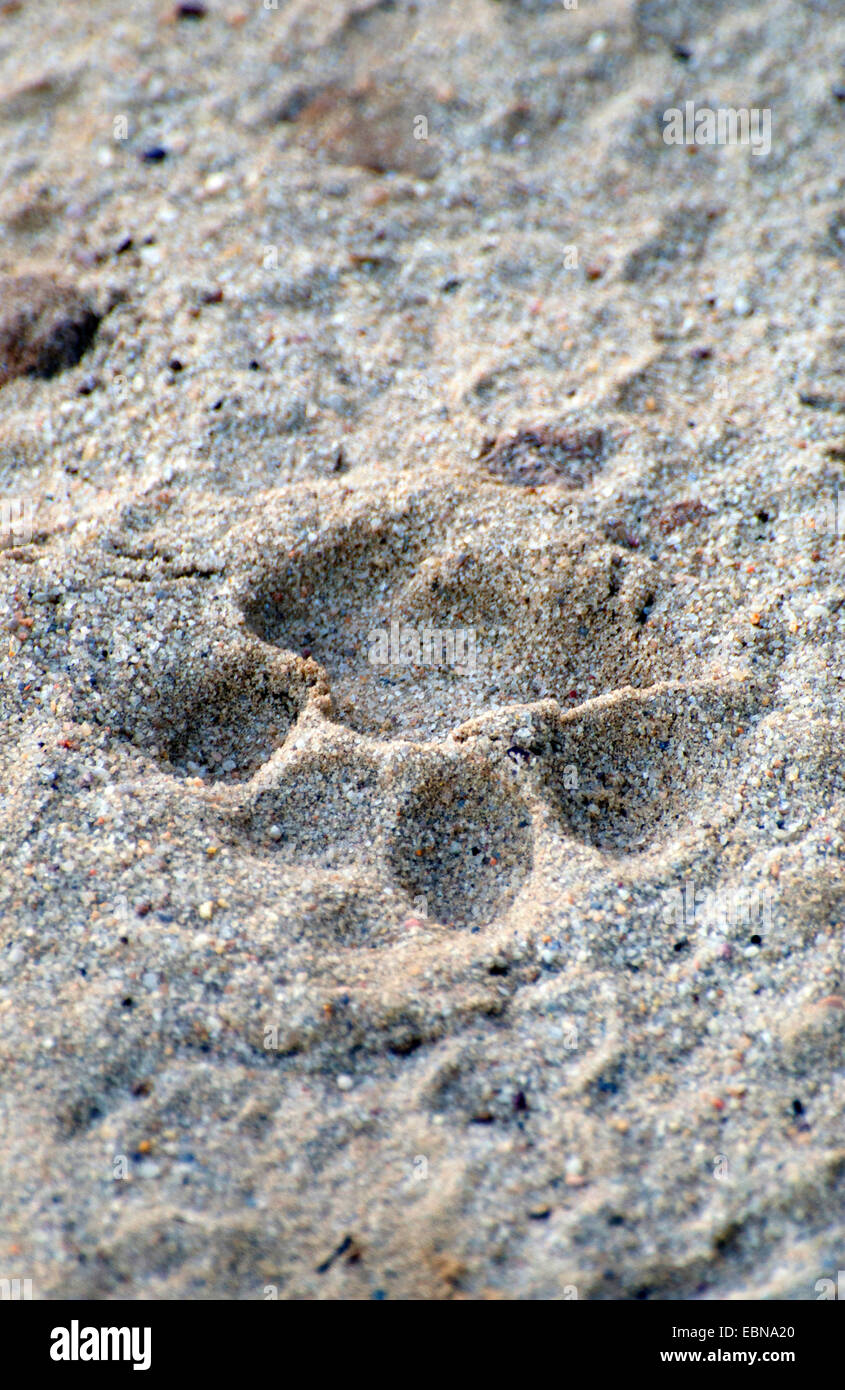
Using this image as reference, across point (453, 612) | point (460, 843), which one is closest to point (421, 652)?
point (453, 612)

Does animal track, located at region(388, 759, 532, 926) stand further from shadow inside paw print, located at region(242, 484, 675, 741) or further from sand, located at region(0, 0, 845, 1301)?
shadow inside paw print, located at region(242, 484, 675, 741)

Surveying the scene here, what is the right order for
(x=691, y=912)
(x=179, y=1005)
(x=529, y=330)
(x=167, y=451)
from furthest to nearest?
1. (x=529, y=330)
2. (x=167, y=451)
3. (x=691, y=912)
4. (x=179, y=1005)

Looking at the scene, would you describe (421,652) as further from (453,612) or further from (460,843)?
(460,843)

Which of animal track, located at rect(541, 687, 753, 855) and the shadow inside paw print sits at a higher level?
the shadow inside paw print

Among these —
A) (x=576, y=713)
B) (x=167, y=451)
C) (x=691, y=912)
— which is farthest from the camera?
(x=167, y=451)

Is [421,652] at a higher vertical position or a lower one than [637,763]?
higher

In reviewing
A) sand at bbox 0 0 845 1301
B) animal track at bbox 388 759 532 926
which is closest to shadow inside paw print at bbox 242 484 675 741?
sand at bbox 0 0 845 1301

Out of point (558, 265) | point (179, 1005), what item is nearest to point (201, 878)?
point (179, 1005)

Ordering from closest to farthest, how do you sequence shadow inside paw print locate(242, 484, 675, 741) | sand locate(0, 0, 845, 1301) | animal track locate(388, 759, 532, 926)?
sand locate(0, 0, 845, 1301) → animal track locate(388, 759, 532, 926) → shadow inside paw print locate(242, 484, 675, 741)
